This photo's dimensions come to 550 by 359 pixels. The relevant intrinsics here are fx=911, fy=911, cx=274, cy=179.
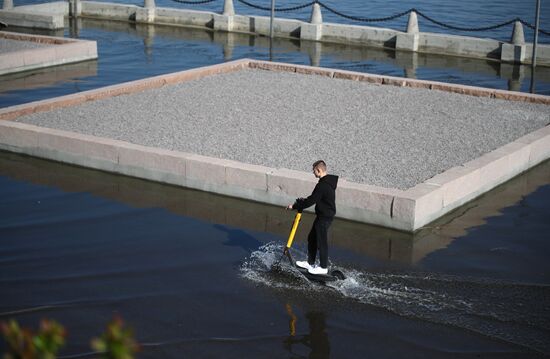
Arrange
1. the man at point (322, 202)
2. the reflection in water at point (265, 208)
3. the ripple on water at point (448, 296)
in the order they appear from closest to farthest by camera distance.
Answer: the ripple on water at point (448, 296), the man at point (322, 202), the reflection in water at point (265, 208)

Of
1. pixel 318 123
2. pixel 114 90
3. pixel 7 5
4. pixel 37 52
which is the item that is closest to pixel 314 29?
pixel 37 52

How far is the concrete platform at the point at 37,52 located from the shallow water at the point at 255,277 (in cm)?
844

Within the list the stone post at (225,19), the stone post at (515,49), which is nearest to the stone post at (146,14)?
the stone post at (225,19)

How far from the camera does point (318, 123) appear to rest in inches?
600

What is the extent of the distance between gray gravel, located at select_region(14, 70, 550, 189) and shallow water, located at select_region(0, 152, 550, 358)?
1219 millimetres

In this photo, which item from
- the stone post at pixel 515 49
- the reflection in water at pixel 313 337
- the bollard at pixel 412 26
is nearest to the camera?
the reflection in water at pixel 313 337

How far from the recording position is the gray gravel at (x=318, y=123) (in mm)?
13201

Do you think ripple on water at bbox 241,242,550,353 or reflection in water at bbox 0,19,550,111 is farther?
reflection in water at bbox 0,19,550,111

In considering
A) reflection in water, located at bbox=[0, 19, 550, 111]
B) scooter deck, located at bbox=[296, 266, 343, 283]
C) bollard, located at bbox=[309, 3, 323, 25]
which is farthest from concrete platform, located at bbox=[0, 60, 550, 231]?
bollard, located at bbox=[309, 3, 323, 25]

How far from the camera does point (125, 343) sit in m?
3.29

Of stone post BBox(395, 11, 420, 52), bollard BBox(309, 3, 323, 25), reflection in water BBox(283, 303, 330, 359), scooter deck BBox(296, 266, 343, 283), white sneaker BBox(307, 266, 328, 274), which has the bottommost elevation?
reflection in water BBox(283, 303, 330, 359)

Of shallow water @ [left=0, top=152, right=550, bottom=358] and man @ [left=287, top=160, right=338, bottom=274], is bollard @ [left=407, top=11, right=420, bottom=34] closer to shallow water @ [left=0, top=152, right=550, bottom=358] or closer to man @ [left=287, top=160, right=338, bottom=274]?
shallow water @ [left=0, top=152, right=550, bottom=358]

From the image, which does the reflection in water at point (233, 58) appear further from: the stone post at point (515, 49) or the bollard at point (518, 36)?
the bollard at point (518, 36)

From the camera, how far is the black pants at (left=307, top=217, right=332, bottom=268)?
362 inches
